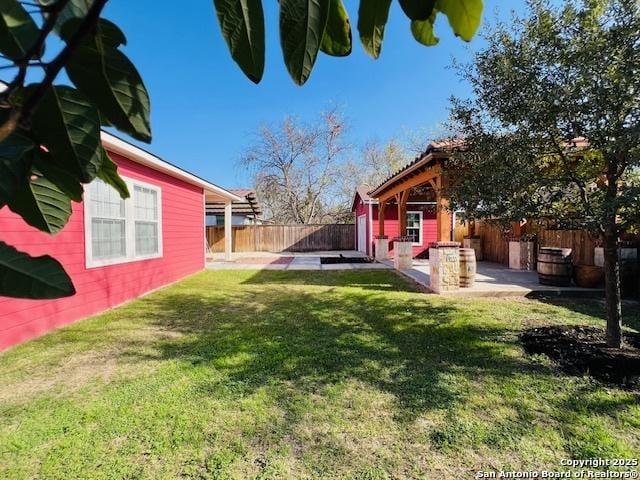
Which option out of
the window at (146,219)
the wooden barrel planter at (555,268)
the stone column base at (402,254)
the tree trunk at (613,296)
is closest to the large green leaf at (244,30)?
the tree trunk at (613,296)

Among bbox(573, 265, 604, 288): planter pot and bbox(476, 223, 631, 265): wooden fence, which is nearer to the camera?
bbox(573, 265, 604, 288): planter pot

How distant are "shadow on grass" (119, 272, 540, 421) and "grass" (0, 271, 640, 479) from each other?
25mm

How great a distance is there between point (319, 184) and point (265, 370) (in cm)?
2316

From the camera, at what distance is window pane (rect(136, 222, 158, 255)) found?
22.4 feet

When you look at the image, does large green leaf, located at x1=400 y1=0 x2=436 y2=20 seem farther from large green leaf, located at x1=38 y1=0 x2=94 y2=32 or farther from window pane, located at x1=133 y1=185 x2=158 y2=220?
window pane, located at x1=133 y1=185 x2=158 y2=220

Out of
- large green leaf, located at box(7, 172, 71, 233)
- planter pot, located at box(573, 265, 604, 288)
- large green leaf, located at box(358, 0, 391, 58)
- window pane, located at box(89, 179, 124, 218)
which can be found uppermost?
window pane, located at box(89, 179, 124, 218)

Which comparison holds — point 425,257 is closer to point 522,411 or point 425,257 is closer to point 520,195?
point 520,195

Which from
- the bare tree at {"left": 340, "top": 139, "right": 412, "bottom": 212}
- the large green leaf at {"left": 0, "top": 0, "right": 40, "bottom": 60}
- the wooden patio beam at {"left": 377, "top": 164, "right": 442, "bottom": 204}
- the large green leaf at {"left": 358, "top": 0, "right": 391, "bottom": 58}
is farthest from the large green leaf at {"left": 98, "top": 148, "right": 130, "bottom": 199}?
the bare tree at {"left": 340, "top": 139, "right": 412, "bottom": 212}

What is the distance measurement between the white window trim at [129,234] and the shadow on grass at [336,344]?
3.24 feet

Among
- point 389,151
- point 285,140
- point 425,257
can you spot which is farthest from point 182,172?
Answer: point 389,151

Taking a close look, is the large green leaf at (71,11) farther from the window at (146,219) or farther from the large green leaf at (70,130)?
the window at (146,219)

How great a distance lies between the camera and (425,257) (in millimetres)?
14688

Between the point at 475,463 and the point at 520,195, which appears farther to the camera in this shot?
the point at 520,195

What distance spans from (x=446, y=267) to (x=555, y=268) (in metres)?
2.48
